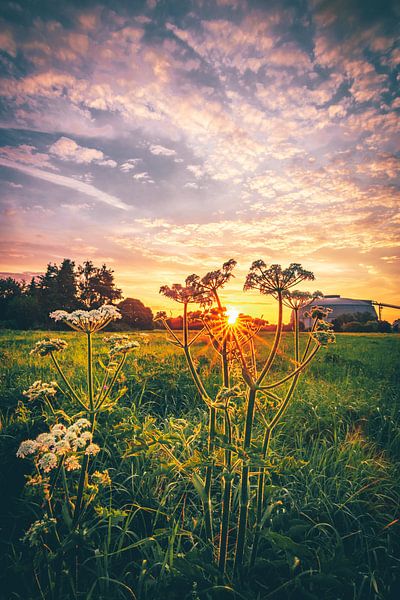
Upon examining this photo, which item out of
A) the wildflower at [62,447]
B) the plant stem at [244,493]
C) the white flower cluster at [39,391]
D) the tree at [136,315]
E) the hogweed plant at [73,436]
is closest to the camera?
the plant stem at [244,493]

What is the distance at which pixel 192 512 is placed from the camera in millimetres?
3461

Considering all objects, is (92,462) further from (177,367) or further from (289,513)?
(177,367)

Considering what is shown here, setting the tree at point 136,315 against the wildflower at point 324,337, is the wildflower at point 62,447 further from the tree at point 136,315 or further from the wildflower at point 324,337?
the tree at point 136,315

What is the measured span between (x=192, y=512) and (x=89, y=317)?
253 cm

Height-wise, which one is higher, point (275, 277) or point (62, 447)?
point (275, 277)

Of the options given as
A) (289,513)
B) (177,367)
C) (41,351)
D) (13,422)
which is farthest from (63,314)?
(177,367)

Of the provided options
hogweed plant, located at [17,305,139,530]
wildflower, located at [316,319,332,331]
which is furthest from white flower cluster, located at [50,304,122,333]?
wildflower, located at [316,319,332,331]

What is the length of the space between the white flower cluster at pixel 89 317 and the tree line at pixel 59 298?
107 ft

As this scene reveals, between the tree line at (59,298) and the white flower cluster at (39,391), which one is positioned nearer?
the white flower cluster at (39,391)

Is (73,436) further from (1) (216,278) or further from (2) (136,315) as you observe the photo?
(2) (136,315)

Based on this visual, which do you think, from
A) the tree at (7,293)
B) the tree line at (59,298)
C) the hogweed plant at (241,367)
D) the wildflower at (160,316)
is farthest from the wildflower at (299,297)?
the tree at (7,293)

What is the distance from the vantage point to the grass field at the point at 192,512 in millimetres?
2314

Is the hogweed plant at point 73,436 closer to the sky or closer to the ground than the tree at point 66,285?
closer to the ground

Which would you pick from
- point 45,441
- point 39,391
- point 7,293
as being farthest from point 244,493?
point 7,293
